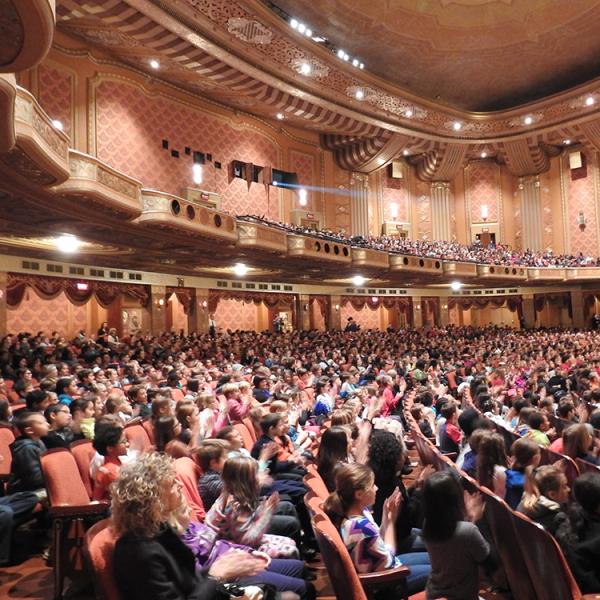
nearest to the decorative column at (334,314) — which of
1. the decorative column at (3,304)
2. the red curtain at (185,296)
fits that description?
the red curtain at (185,296)

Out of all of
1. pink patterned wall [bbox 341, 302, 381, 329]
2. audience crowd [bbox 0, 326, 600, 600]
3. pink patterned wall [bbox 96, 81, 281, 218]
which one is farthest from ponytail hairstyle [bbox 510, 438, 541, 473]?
pink patterned wall [bbox 341, 302, 381, 329]

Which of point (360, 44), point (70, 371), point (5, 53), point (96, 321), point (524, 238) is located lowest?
point (70, 371)

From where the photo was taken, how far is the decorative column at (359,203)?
872 inches

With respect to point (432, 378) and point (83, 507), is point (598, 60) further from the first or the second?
point (83, 507)

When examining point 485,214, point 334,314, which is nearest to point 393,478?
point 334,314

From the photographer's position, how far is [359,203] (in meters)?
Answer: 22.4

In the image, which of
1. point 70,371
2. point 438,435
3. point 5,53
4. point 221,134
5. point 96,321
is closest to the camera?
point 5,53

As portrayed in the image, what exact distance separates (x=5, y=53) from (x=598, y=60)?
23294 mm

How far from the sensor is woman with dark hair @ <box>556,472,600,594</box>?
6.63 feet

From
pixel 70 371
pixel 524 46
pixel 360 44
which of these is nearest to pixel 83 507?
pixel 70 371

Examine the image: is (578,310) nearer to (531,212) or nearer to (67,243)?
(531,212)

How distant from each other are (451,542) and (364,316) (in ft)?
70.0

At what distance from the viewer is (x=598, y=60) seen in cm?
2106

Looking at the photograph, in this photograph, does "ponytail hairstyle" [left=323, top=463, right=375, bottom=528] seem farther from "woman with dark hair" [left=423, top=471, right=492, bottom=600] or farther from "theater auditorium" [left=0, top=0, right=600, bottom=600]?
"woman with dark hair" [left=423, top=471, right=492, bottom=600]
